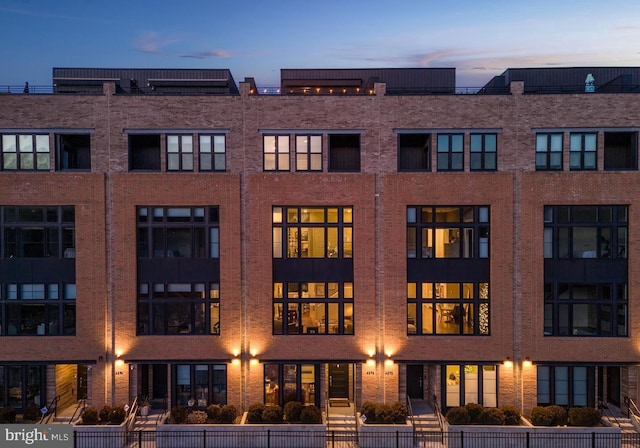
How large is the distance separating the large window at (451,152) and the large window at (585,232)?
4.40 meters

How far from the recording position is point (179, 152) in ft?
67.7

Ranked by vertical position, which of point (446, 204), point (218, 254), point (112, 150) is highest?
point (112, 150)

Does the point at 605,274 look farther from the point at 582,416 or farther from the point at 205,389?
the point at 205,389

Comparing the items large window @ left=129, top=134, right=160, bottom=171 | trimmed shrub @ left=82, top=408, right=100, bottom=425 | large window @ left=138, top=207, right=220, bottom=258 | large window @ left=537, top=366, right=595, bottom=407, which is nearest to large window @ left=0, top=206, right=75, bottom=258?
large window @ left=138, top=207, right=220, bottom=258

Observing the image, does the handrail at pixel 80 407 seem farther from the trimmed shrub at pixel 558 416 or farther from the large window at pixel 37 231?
the trimmed shrub at pixel 558 416

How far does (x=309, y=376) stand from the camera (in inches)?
827

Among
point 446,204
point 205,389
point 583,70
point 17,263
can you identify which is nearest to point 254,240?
point 205,389

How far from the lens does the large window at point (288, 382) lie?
2080cm

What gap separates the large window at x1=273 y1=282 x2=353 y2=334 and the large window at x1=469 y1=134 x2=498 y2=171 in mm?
7854

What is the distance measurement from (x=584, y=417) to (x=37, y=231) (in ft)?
79.4

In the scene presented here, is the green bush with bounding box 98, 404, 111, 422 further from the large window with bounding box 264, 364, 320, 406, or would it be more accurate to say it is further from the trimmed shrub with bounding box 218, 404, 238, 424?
the large window with bounding box 264, 364, 320, 406

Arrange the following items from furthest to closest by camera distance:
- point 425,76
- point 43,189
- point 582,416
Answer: point 425,76 → point 43,189 → point 582,416

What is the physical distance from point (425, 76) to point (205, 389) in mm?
21323

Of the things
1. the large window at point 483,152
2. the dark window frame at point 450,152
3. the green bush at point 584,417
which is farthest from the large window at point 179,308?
the green bush at point 584,417
